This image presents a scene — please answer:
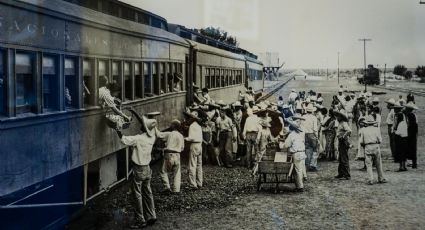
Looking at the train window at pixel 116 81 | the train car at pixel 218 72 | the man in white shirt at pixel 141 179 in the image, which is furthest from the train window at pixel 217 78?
the man in white shirt at pixel 141 179

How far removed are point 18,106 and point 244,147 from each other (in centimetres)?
951

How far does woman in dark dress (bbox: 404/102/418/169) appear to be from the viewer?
12742mm

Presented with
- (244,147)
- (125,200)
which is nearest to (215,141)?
(244,147)

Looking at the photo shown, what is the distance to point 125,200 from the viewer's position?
935 cm

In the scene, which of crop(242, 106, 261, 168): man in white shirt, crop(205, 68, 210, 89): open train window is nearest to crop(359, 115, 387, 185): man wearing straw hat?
crop(242, 106, 261, 168): man in white shirt

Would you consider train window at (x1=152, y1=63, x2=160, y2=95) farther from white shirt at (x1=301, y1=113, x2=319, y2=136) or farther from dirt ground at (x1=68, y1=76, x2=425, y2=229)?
white shirt at (x1=301, y1=113, x2=319, y2=136)

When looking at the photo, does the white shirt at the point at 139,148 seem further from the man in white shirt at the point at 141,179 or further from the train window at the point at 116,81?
the train window at the point at 116,81

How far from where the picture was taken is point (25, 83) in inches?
239

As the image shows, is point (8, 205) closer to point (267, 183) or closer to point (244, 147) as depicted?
point (267, 183)

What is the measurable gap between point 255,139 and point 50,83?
6949 millimetres

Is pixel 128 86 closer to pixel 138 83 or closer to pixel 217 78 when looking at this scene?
pixel 138 83

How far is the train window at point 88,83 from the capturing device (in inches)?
314

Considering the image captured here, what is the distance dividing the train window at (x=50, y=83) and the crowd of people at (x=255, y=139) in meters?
1.28

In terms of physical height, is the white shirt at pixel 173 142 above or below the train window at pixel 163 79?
below
